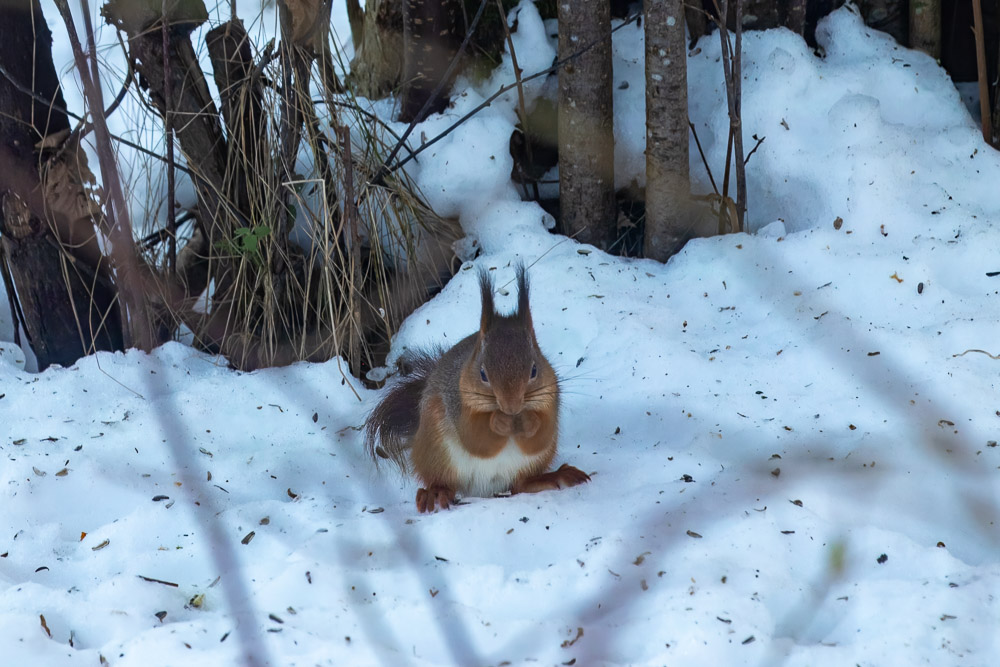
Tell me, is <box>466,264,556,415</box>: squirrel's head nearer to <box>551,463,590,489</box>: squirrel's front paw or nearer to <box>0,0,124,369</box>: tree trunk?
<box>551,463,590,489</box>: squirrel's front paw

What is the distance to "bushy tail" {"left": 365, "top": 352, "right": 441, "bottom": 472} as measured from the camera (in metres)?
2.87

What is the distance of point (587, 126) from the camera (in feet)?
11.6

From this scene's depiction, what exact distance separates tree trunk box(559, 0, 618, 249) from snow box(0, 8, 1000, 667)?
135mm

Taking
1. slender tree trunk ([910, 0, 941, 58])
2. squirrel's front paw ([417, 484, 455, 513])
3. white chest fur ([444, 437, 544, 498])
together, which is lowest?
squirrel's front paw ([417, 484, 455, 513])

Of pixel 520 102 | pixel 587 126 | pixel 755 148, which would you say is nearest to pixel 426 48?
pixel 520 102

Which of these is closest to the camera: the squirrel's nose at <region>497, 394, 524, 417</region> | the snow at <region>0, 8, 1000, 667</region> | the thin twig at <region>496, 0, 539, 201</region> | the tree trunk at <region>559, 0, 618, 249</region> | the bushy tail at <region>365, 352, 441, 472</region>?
the snow at <region>0, 8, 1000, 667</region>

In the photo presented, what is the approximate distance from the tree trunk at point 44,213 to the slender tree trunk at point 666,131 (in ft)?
6.49

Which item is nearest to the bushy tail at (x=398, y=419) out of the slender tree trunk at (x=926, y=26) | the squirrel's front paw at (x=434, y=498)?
the squirrel's front paw at (x=434, y=498)

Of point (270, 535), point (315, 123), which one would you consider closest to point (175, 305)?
point (315, 123)

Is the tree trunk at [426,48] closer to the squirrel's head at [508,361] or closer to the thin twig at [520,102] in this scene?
the thin twig at [520,102]

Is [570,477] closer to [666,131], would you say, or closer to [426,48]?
[666,131]

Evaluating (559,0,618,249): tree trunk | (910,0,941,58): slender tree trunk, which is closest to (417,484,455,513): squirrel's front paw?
(559,0,618,249): tree trunk

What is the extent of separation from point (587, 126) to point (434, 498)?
1584 mm

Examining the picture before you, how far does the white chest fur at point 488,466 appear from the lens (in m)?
2.58
